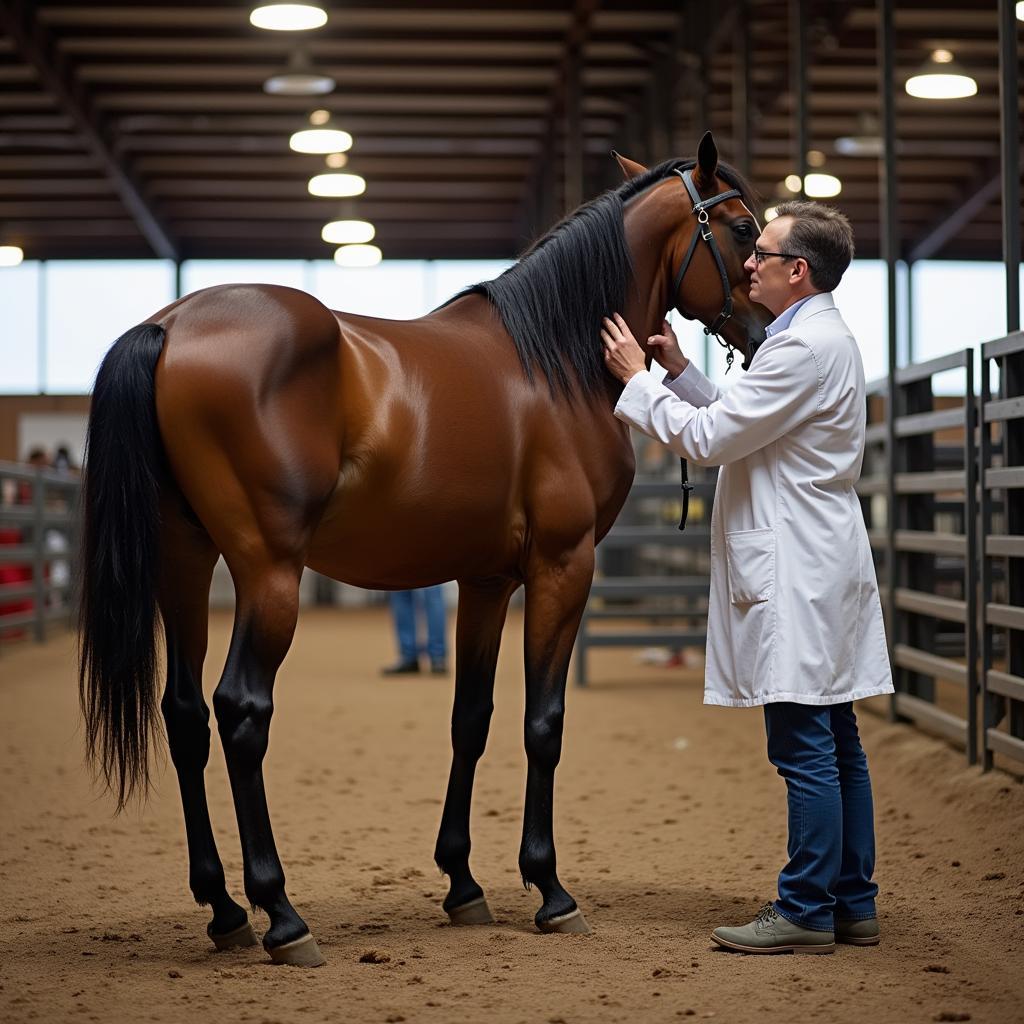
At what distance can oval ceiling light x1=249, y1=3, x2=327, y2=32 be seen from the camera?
8047 millimetres

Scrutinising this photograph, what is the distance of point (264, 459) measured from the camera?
2867 millimetres

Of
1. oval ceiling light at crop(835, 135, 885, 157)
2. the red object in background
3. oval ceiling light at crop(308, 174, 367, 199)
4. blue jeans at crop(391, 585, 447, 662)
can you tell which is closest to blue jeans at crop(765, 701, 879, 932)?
blue jeans at crop(391, 585, 447, 662)

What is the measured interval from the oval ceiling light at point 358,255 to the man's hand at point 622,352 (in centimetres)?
1168

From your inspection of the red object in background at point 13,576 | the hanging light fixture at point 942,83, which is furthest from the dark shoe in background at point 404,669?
the hanging light fixture at point 942,83

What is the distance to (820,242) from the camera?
10.4ft

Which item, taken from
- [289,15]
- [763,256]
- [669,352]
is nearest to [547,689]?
[669,352]

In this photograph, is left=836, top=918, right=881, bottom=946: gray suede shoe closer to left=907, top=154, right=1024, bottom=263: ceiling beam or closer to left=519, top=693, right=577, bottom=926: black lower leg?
left=519, top=693, right=577, bottom=926: black lower leg

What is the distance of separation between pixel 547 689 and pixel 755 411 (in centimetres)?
85

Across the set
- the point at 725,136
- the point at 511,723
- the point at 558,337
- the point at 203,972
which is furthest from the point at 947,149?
the point at 203,972

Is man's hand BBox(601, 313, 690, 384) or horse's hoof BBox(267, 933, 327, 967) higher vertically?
man's hand BBox(601, 313, 690, 384)

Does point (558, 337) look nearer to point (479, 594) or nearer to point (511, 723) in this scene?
point (479, 594)

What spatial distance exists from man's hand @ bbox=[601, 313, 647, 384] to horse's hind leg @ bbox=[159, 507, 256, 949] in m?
1.07

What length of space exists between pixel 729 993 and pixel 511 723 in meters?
4.45

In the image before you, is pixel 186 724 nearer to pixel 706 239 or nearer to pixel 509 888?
pixel 509 888
